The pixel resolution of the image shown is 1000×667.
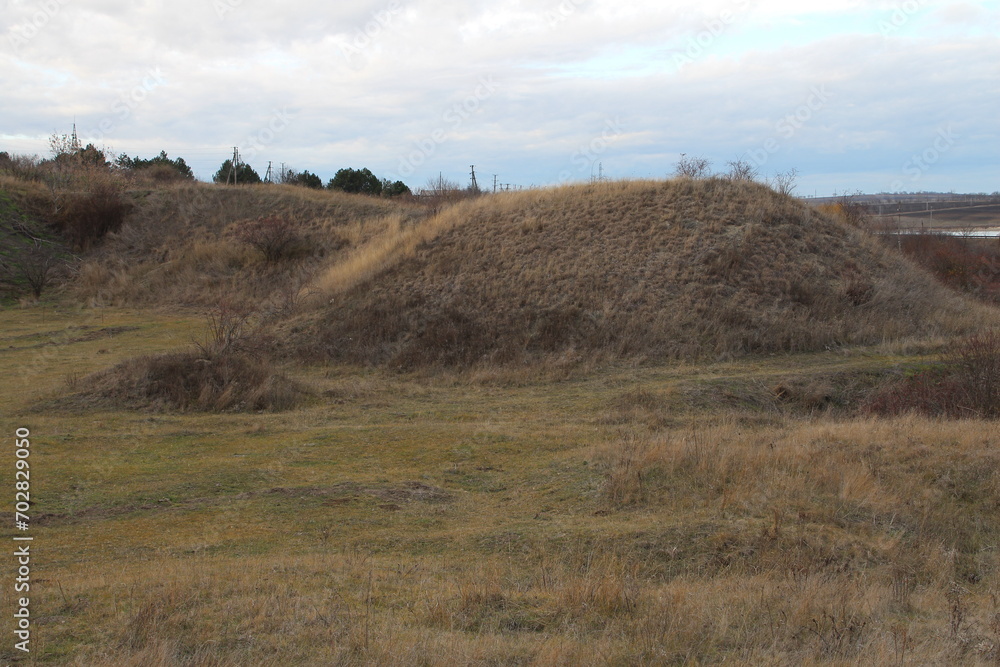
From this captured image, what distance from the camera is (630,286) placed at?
19.6 meters

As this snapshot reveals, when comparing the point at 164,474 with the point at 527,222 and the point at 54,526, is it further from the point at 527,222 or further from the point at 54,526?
the point at 527,222

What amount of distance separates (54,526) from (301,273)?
2041cm

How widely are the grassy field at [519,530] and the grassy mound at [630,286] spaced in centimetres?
335

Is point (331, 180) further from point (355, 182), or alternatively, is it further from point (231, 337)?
point (231, 337)

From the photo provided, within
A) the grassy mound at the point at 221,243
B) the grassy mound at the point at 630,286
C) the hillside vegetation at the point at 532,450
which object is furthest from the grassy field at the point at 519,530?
the grassy mound at the point at 221,243

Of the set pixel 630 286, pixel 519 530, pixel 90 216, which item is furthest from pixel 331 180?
pixel 519 530

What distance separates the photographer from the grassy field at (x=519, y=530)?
15.5ft

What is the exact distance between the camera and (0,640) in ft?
15.0

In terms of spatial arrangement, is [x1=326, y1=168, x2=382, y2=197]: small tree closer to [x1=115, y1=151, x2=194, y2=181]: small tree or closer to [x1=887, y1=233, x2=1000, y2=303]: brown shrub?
[x1=115, y1=151, x2=194, y2=181]: small tree

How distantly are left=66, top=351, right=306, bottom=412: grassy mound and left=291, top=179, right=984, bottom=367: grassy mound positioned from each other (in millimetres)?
3932

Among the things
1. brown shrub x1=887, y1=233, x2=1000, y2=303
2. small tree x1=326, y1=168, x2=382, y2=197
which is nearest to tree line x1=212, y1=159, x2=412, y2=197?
small tree x1=326, y1=168, x2=382, y2=197

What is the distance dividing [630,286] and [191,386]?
11073 millimetres

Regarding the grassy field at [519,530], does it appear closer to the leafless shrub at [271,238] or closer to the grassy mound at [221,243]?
the grassy mound at [221,243]

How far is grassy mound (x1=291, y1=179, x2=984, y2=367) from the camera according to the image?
1803cm
